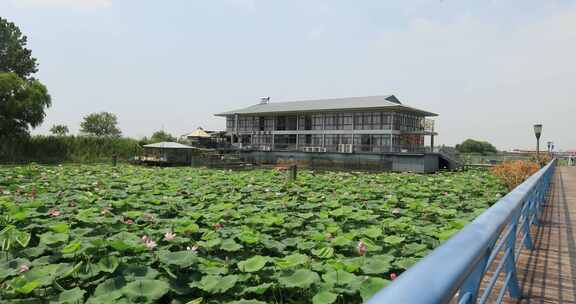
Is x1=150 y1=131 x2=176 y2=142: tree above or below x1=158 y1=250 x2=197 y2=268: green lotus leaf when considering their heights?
above

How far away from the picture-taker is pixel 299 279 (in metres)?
2.19

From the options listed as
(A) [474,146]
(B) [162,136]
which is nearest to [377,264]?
(B) [162,136]

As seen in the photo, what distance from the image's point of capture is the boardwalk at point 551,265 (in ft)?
7.61

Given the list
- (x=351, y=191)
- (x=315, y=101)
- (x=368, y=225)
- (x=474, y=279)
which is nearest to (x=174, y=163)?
(x=315, y=101)

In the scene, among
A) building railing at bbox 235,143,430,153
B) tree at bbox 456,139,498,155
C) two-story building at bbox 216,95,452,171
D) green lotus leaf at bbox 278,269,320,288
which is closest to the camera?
green lotus leaf at bbox 278,269,320,288

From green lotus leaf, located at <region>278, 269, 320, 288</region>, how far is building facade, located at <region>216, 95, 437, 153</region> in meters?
23.4

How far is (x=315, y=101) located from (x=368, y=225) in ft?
105

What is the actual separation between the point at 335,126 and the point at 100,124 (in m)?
40.2

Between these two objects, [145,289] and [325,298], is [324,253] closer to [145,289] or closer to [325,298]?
[325,298]

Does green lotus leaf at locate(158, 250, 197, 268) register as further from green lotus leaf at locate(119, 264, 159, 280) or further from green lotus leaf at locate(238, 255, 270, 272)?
green lotus leaf at locate(238, 255, 270, 272)

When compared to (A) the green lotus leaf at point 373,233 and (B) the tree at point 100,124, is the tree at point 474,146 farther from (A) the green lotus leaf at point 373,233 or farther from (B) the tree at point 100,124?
(A) the green lotus leaf at point 373,233

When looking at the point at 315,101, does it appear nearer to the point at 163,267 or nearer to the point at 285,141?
the point at 285,141

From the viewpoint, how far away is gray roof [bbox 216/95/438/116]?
92.3 feet

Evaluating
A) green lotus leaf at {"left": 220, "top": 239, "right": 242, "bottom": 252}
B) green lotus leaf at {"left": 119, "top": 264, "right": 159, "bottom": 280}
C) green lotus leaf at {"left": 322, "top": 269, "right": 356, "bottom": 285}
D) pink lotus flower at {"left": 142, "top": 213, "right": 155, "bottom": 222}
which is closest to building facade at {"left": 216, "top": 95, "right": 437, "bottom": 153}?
pink lotus flower at {"left": 142, "top": 213, "right": 155, "bottom": 222}
